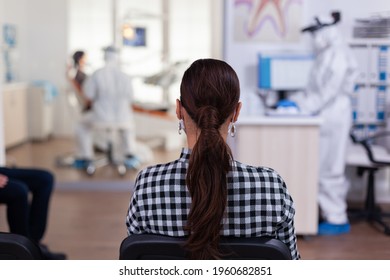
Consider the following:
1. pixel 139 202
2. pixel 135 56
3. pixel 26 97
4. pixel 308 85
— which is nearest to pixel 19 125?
pixel 26 97

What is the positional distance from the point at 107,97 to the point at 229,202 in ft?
14.3

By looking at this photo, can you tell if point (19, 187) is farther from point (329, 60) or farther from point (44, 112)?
point (44, 112)

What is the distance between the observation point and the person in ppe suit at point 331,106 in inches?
156

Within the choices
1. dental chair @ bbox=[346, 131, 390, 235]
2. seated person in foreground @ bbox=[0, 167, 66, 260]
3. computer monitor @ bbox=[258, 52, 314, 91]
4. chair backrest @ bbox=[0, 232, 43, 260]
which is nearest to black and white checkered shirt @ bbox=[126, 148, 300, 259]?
chair backrest @ bbox=[0, 232, 43, 260]

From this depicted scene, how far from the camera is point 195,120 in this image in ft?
4.68

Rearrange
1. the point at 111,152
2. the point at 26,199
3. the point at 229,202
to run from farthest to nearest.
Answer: the point at 111,152 → the point at 26,199 → the point at 229,202

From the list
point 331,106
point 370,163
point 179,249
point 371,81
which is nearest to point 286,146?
point 331,106

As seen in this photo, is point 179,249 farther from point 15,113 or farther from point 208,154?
point 15,113

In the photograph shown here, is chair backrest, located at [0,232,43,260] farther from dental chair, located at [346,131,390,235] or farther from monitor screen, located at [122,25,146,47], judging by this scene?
monitor screen, located at [122,25,146,47]

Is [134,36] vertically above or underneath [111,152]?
above

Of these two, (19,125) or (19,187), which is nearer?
(19,187)

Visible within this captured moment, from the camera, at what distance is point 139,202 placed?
149 centimetres

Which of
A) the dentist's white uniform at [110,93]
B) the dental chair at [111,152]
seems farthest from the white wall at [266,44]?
the dental chair at [111,152]
